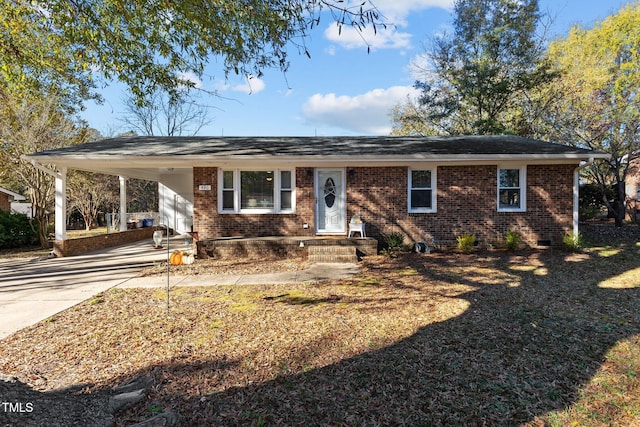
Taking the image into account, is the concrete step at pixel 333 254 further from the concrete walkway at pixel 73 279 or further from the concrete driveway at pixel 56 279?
the concrete driveway at pixel 56 279

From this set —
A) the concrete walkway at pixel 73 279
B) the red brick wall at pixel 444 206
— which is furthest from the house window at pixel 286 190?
the concrete walkway at pixel 73 279

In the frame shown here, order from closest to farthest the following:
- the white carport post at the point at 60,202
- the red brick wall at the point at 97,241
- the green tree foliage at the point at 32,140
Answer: the white carport post at the point at 60,202
the red brick wall at the point at 97,241
the green tree foliage at the point at 32,140

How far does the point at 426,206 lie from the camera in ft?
34.1

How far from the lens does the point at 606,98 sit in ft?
52.4

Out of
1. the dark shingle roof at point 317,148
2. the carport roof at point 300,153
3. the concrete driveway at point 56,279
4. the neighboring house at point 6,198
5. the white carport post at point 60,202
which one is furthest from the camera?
the neighboring house at point 6,198

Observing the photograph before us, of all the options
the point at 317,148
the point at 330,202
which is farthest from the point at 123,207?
the point at 330,202

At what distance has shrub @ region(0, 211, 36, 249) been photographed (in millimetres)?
13008

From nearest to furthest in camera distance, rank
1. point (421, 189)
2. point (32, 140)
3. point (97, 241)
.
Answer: point (421, 189) → point (97, 241) → point (32, 140)

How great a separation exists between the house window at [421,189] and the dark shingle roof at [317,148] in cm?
71

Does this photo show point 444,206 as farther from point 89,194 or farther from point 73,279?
point 89,194

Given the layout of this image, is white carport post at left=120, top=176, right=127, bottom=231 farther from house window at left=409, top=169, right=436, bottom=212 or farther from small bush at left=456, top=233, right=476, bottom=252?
small bush at left=456, top=233, right=476, bottom=252

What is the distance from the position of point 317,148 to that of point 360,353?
8130 mm

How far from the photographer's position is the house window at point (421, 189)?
34.0ft

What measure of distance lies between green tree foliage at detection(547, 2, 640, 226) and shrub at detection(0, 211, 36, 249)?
2398 centimetres
